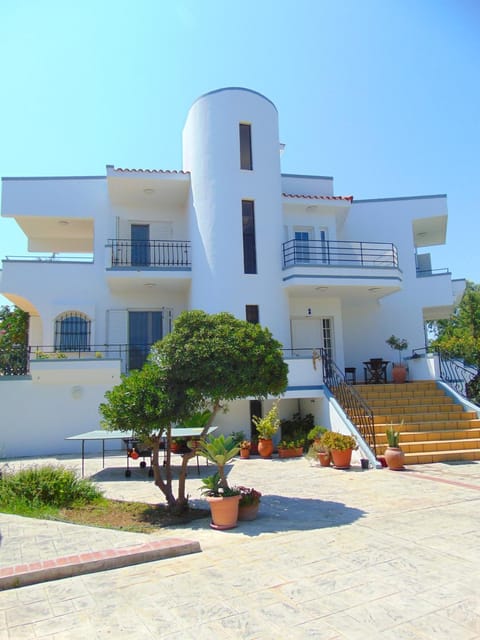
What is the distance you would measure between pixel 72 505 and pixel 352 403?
331 inches

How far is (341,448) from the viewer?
11.9 m

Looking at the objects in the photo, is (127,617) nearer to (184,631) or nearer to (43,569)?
(184,631)

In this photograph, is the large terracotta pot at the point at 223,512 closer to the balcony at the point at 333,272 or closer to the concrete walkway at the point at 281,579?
the concrete walkway at the point at 281,579

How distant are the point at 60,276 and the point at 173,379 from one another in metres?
11.7

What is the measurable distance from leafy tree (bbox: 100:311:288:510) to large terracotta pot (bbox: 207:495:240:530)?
41.4 inches

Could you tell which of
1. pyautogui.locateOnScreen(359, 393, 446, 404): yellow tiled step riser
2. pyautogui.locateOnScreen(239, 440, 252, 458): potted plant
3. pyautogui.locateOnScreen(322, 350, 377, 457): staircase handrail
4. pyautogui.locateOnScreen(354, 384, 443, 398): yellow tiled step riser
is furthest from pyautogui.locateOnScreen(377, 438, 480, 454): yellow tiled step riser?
pyautogui.locateOnScreen(239, 440, 252, 458): potted plant

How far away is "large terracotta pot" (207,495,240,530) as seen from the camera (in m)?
7.08

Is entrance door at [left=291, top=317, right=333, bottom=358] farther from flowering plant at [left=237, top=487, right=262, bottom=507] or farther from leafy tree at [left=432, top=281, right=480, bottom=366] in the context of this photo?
flowering plant at [left=237, top=487, right=262, bottom=507]

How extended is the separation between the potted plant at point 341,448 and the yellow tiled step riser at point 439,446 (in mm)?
915

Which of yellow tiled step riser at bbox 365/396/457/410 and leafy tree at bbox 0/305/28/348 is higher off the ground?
leafy tree at bbox 0/305/28/348

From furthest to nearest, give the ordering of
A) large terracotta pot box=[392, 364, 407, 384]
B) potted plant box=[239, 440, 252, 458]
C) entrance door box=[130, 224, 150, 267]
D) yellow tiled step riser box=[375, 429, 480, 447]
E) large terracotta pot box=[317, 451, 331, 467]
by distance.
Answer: entrance door box=[130, 224, 150, 267] < large terracotta pot box=[392, 364, 407, 384] < potted plant box=[239, 440, 252, 458] < yellow tiled step riser box=[375, 429, 480, 447] < large terracotta pot box=[317, 451, 331, 467]

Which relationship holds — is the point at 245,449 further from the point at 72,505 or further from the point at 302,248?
the point at 302,248

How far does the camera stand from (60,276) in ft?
58.4

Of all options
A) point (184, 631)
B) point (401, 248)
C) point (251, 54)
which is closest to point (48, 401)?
point (251, 54)
